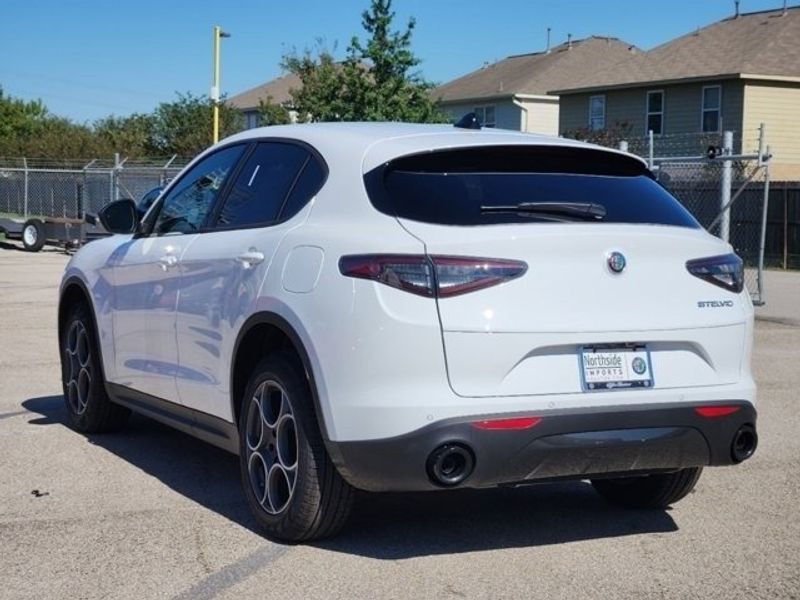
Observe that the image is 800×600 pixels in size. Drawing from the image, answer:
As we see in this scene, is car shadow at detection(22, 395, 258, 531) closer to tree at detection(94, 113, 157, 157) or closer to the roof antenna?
the roof antenna

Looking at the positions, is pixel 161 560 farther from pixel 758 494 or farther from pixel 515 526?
pixel 758 494

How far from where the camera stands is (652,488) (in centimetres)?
588

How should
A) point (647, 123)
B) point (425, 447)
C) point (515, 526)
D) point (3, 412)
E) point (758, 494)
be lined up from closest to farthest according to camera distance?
1. point (425, 447)
2. point (515, 526)
3. point (758, 494)
4. point (3, 412)
5. point (647, 123)

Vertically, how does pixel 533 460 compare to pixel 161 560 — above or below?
above

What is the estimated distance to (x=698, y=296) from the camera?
5.05m

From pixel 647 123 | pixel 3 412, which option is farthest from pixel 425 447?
pixel 647 123

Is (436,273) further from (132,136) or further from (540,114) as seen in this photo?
(132,136)

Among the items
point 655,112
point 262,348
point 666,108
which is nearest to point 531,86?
point 655,112

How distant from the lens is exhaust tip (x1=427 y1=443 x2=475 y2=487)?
459cm

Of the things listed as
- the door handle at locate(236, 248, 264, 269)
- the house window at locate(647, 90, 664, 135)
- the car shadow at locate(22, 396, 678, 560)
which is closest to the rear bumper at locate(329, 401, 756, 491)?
the car shadow at locate(22, 396, 678, 560)

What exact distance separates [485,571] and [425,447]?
694mm

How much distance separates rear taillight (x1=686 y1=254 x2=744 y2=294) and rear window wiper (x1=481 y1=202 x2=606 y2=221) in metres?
0.45

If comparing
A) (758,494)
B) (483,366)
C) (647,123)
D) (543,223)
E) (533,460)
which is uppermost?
(647,123)

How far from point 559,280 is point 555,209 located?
38cm
